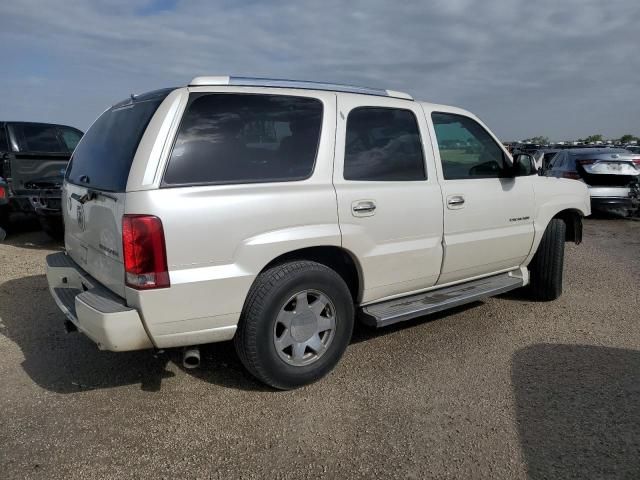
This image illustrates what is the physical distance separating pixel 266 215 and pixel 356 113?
1.11 meters

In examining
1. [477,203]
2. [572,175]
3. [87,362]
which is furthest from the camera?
[572,175]

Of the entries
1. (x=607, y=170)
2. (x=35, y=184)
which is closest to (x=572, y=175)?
(x=607, y=170)

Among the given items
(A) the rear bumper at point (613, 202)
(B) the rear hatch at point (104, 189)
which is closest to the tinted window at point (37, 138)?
(B) the rear hatch at point (104, 189)

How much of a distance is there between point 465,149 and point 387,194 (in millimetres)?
1154

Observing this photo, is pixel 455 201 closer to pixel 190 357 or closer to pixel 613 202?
pixel 190 357

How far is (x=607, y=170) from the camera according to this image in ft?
35.2

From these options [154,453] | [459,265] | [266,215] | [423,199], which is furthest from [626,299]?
[154,453]

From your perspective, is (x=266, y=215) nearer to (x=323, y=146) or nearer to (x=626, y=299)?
(x=323, y=146)

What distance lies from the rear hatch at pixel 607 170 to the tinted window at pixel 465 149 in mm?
7503

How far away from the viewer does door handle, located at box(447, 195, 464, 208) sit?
402 cm

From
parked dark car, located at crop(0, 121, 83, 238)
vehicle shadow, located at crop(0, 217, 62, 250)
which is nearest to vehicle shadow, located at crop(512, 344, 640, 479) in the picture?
parked dark car, located at crop(0, 121, 83, 238)

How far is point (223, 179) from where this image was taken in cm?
302

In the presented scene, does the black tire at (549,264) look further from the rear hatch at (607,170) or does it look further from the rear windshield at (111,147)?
the rear hatch at (607,170)

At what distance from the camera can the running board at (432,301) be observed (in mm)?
3705
